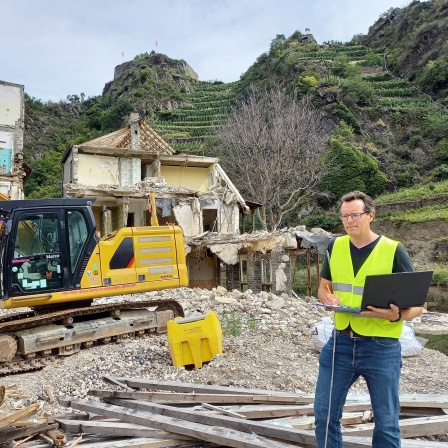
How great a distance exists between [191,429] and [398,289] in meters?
A: 2.11

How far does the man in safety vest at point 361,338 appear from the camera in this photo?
109 inches

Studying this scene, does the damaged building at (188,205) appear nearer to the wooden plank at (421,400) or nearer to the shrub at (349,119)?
the wooden plank at (421,400)

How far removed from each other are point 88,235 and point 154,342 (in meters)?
2.30

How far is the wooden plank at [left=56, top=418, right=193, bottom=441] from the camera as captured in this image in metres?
3.82

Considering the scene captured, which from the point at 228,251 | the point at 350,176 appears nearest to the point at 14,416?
the point at 228,251

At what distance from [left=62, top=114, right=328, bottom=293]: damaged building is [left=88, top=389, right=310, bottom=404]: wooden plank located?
41.2ft

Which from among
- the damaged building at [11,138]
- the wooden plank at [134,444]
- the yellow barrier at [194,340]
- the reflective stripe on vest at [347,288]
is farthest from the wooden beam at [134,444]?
the damaged building at [11,138]

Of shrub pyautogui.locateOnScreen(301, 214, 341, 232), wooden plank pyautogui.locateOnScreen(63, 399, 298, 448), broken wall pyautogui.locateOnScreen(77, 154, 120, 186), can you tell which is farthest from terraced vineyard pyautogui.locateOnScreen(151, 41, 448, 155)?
wooden plank pyautogui.locateOnScreen(63, 399, 298, 448)

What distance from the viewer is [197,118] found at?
57.4m

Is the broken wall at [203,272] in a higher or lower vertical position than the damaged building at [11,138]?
lower

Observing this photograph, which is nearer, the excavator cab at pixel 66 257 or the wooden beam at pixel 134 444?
the wooden beam at pixel 134 444

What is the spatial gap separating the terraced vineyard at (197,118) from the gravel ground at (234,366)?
34.6 m

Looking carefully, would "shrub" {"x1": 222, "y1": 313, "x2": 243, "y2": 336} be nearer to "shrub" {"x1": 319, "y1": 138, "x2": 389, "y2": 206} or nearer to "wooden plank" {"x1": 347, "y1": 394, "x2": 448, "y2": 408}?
"wooden plank" {"x1": 347, "y1": 394, "x2": 448, "y2": 408}

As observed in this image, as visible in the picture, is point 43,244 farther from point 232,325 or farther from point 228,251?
point 228,251
